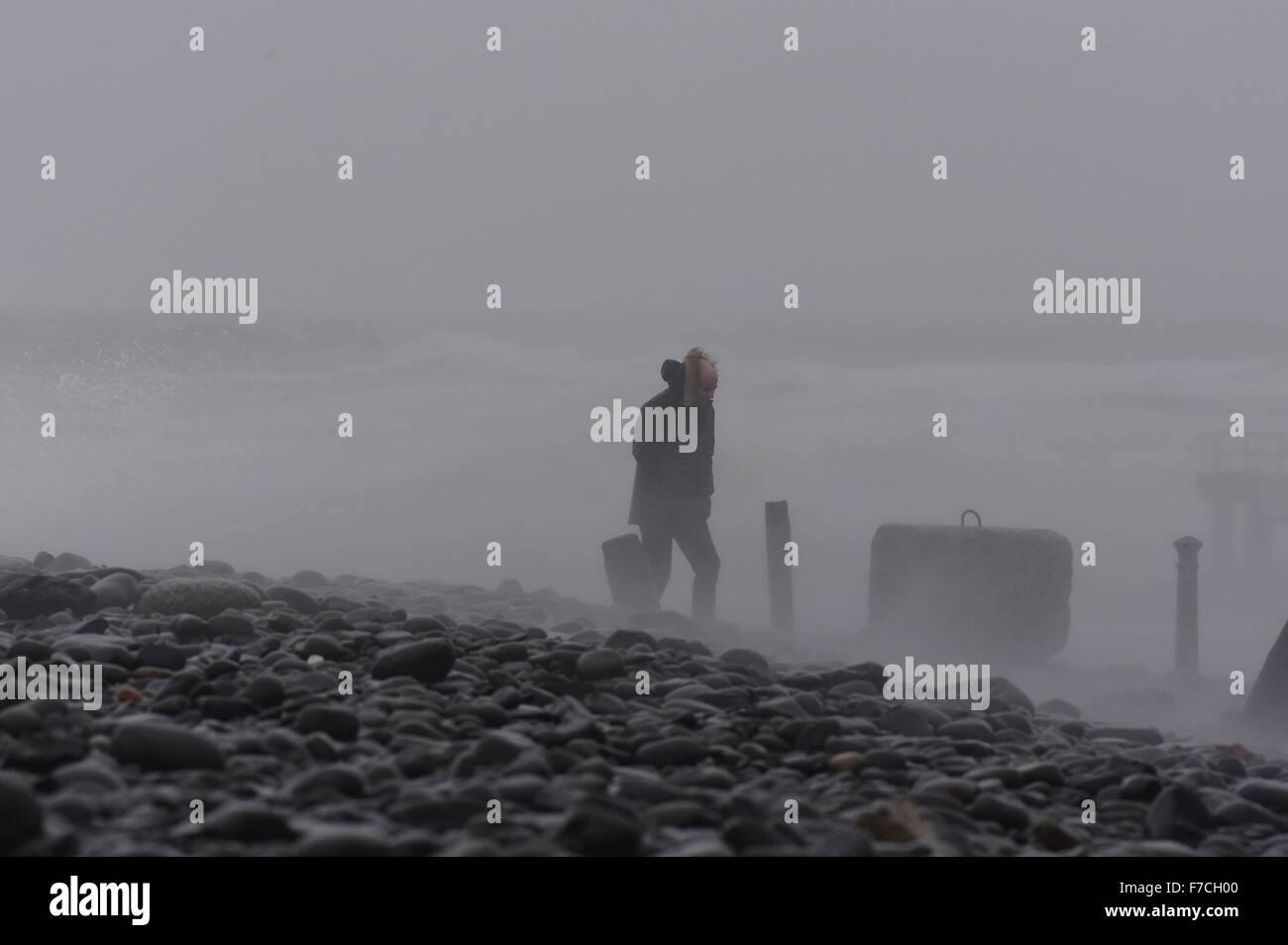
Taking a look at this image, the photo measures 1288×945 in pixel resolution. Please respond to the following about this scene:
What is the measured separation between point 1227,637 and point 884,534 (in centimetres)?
693

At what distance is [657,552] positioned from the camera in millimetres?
13406

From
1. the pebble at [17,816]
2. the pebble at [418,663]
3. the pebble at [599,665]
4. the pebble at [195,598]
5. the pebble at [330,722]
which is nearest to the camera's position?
the pebble at [17,816]

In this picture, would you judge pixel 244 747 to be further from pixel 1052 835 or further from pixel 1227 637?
pixel 1227 637

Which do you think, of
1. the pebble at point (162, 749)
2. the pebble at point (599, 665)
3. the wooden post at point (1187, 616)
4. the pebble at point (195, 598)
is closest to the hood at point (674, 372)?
the wooden post at point (1187, 616)

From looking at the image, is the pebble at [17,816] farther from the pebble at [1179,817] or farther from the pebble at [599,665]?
the pebble at [1179,817]

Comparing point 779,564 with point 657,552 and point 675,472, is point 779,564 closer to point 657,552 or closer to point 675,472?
point 657,552

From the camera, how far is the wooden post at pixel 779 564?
13.7 metres

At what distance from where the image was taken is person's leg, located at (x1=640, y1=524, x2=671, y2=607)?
1320cm

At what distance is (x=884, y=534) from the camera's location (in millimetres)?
13578

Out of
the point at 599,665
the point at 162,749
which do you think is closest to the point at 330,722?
the point at 162,749

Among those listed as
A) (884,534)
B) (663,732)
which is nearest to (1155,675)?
(884,534)

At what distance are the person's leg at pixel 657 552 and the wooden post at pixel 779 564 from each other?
3.46ft

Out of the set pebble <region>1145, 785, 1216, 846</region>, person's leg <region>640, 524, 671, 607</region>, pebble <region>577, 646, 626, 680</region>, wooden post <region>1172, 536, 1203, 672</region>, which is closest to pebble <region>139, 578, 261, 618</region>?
A: pebble <region>577, 646, 626, 680</region>
